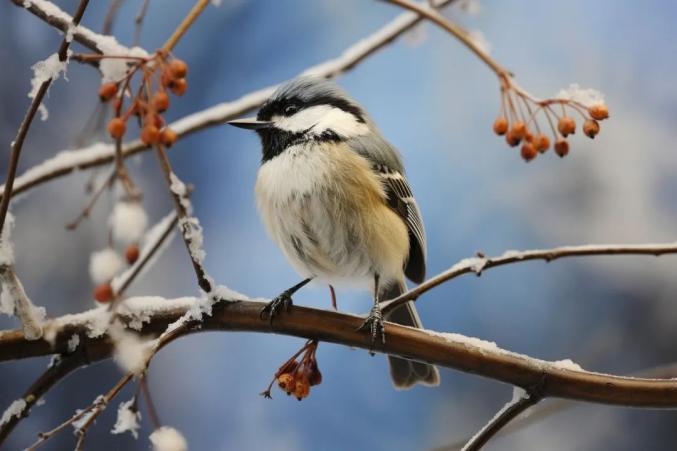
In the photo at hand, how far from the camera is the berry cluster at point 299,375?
0.61m

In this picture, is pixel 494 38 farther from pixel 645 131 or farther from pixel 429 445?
pixel 429 445

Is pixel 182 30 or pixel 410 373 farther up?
pixel 182 30

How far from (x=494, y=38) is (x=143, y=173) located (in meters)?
0.54

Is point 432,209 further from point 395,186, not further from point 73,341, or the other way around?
point 73,341

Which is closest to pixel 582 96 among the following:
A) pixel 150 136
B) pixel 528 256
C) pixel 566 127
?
pixel 566 127

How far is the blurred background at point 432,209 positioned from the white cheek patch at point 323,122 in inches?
5.4

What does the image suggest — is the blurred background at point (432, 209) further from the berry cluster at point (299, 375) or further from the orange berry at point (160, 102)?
the orange berry at point (160, 102)

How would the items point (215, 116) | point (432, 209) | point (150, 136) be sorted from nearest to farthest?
point (150, 136), point (215, 116), point (432, 209)

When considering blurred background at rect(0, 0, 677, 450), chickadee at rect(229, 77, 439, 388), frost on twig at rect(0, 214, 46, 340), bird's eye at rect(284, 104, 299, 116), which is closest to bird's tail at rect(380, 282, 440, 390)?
chickadee at rect(229, 77, 439, 388)

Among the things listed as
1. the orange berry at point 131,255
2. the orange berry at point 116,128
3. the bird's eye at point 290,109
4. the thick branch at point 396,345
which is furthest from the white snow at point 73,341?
the bird's eye at point 290,109

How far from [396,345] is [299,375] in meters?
0.09

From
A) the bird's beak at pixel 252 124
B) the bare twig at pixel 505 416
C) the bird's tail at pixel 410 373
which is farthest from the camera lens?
the bird's tail at pixel 410 373

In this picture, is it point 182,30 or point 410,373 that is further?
point 410,373

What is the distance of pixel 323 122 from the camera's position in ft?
2.64
